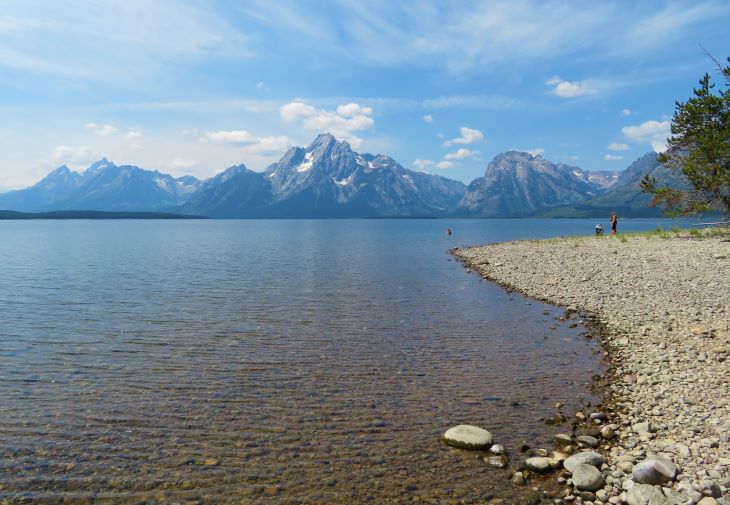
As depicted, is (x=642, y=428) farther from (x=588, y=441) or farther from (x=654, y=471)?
(x=654, y=471)

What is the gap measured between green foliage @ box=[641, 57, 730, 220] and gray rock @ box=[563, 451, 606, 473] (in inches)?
1860

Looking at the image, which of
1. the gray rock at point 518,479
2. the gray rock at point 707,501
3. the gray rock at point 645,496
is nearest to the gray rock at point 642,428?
the gray rock at point 645,496

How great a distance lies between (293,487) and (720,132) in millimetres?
56142

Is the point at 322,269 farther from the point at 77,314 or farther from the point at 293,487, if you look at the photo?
the point at 293,487

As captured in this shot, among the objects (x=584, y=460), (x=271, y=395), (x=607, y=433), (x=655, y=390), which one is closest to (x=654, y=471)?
(x=584, y=460)

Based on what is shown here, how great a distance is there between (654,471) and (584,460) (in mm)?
1478

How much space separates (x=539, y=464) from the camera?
1151cm

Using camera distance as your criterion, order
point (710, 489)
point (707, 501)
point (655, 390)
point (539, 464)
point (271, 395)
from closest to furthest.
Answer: point (707, 501) → point (710, 489) → point (539, 464) → point (655, 390) → point (271, 395)

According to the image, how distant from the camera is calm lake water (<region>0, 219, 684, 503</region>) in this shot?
36.6 ft

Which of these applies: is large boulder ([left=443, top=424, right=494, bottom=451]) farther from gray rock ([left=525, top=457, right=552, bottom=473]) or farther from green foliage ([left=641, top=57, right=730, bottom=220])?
green foliage ([left=641, top=57, right=730, bottom=220])

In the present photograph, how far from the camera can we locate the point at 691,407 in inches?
530

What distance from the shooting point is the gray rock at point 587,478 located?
34.2 feet

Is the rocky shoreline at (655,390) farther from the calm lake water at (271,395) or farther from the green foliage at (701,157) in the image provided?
the green foliage at (701,157)

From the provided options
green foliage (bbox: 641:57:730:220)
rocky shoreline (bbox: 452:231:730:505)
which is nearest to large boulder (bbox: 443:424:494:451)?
rocky shoreline (bbox: 452:231:730:505)
